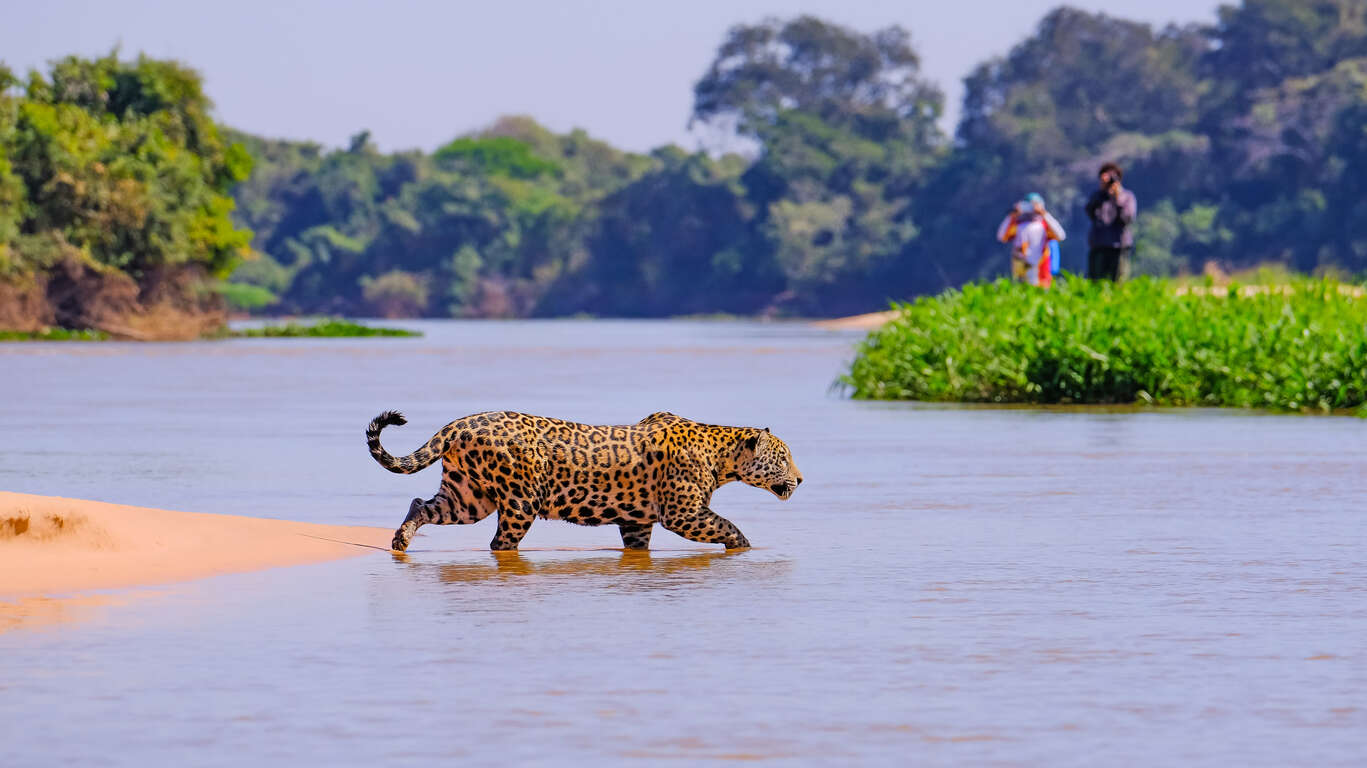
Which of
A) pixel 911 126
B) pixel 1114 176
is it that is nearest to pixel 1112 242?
pixel 1114 176

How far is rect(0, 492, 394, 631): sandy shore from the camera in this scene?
29.5 feet

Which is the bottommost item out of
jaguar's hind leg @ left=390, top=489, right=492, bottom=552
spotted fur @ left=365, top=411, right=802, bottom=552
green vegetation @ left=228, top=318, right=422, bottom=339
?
green vegetation @ left=228, top=318, right=422, bottom=339

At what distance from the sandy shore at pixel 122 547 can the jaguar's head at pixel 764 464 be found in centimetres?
167

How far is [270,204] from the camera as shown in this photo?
4966 inches

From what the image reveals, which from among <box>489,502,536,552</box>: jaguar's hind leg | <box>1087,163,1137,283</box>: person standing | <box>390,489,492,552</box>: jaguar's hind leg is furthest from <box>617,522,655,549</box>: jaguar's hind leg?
<box>1087,163,1137,283</box>: person standing

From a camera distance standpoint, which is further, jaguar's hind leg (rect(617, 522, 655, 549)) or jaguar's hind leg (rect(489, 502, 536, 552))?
jaguar's hind leg (rect(617, 522, 655, 549))

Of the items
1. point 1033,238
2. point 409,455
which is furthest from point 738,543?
point 1033,238

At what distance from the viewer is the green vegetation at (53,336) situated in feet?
185

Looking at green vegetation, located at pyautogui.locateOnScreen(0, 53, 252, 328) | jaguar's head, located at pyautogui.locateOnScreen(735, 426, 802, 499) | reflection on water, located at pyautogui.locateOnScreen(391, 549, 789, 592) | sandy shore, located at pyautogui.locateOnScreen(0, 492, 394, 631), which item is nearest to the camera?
sandy shore, located at pyautogui.locateOnScreen(0, 492, 394, 631)

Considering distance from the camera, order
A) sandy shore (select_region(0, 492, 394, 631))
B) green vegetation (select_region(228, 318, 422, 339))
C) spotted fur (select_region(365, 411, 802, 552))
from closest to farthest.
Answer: sandy shore (select_region(0, 492, 394, 631)) < spotted fur (select_region(365, 411, 802, 552)) < green vegetation (select_region(228, 318, 422, 339))

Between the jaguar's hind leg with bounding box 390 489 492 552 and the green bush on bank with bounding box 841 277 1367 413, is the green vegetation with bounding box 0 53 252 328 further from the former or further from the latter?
the jaguar's hind leg with bounding box 390 489 492 552

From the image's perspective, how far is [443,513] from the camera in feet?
33.0

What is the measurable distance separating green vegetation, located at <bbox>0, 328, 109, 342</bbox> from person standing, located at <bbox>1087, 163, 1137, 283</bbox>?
1404 inches

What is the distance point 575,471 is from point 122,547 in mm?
1897
